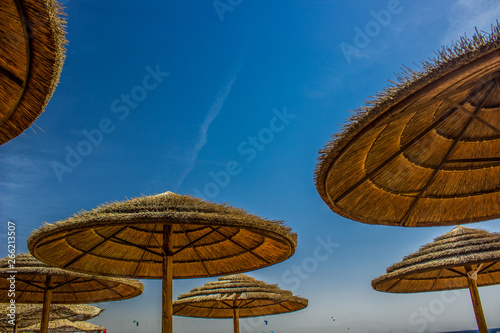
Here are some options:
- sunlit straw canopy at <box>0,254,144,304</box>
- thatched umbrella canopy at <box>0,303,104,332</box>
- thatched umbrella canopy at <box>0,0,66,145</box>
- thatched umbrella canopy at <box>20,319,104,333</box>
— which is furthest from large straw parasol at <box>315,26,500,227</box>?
thatched umbrella canopy at <box>20,319,104,333</box>

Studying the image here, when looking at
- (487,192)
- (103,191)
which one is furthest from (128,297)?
(487,192)

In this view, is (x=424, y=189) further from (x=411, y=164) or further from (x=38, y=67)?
(x=38, y=67)

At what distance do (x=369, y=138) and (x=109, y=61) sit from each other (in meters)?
10.8

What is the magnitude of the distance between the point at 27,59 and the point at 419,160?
14.3 feet

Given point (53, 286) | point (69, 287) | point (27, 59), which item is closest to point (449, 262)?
point (27, 59)

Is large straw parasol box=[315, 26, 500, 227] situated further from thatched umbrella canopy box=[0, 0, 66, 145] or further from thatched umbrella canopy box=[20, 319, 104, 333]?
thatched umbrella canopy box=[20, 319, 104, 333]

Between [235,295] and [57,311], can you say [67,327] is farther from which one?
[235,295]

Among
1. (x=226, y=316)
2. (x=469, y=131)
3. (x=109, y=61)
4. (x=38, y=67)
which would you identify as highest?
(x=109, y=61)

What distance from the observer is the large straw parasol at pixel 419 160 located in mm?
2938

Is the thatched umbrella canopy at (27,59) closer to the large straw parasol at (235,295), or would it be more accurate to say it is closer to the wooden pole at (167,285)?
the wooden pole at (167,285)

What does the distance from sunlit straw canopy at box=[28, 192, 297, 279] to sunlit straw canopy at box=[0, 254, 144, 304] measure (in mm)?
1566

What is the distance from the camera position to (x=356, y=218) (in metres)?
4.62

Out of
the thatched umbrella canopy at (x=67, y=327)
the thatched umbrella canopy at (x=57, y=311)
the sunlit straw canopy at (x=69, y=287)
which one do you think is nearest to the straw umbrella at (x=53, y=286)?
the sunlit straw canopy at (x=69, y=287)

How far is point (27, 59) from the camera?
221 cm
